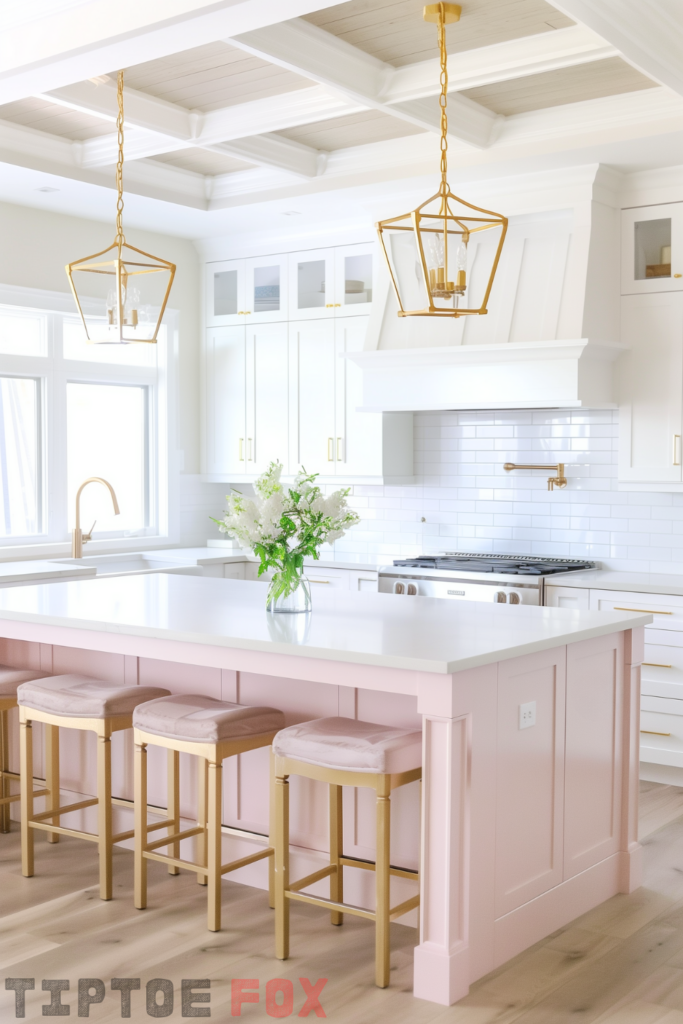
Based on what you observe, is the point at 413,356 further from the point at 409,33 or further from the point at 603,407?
the point at 409,33

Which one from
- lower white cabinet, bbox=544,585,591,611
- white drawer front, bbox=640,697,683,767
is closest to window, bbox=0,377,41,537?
lower white cabinet, bbox=544,585,591,611

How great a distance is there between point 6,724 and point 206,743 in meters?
1.45

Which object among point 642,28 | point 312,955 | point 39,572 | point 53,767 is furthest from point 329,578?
point 642,28

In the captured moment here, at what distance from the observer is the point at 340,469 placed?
20.6ft

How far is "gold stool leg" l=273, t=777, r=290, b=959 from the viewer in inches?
121

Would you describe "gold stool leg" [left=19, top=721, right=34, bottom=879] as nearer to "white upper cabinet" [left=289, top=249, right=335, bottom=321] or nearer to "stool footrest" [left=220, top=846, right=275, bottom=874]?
"stool footrest" [left=220, top=846, right=275, bottom=874]

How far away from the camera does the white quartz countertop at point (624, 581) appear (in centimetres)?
488

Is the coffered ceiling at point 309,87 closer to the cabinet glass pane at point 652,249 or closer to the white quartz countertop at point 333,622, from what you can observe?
the cabinet glass pane at point 652,249

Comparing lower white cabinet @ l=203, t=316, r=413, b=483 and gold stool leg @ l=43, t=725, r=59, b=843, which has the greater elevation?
lower white cabinet @ l=203, t=316, r=413, b=483

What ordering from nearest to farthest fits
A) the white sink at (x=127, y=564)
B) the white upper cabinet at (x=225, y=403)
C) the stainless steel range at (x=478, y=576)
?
the stainless steel range at (x=478, y=576) < the white sink at (x=127, y=564) < the white upper cabinet at (x=225, y=403)

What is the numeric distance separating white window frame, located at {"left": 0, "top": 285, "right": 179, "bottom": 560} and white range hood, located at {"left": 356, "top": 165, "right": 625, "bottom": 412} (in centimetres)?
174

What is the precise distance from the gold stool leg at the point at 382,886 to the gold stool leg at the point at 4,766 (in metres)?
1.89

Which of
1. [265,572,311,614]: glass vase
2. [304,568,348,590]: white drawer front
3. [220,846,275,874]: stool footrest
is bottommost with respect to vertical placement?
[220,846,275,874]: stool footrest

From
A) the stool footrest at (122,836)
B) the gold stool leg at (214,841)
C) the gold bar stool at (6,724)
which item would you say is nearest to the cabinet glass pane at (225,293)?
the gold bar stool at (6,724)
